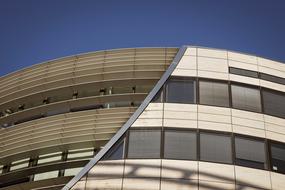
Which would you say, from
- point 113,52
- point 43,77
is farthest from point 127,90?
point 43,77

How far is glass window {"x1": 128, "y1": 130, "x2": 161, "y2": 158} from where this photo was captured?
19.7 meters

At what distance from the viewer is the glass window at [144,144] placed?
19703mm

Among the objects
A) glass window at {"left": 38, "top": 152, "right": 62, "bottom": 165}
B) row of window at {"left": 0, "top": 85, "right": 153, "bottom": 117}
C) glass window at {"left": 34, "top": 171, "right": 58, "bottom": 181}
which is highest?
row of window at {"left": 0, "top": 85, "right": 153, "bottom": 117}

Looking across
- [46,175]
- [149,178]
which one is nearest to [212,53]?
[149,178]

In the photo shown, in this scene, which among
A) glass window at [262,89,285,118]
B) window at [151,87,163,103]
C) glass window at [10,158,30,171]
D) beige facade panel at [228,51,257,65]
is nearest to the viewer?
window at [151,87,163,103]

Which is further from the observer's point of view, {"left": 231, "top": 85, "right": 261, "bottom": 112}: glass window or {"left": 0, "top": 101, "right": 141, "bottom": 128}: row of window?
{"left": 0, "top": 101, "right": 141, "bottom": 128}: row of window

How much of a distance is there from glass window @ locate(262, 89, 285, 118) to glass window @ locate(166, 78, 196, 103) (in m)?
4.09

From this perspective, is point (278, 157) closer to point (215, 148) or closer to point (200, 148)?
point (215, 148)

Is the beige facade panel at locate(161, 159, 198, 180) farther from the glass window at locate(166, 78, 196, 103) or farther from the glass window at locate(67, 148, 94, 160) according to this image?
the glass window at locate(67, 148, 94, 160)

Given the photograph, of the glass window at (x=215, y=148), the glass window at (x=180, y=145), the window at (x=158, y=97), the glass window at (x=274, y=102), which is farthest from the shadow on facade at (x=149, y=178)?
the glass window at (x=274, y=102)

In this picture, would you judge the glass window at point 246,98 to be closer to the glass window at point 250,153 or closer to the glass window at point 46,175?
the glass window at point 250,153

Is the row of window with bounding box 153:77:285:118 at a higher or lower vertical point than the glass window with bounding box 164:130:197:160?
higher

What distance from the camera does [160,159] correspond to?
19.4 meters

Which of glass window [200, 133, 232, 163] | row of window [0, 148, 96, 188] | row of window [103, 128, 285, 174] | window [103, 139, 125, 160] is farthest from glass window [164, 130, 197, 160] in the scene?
row of window [0, 148, 96, 188]
